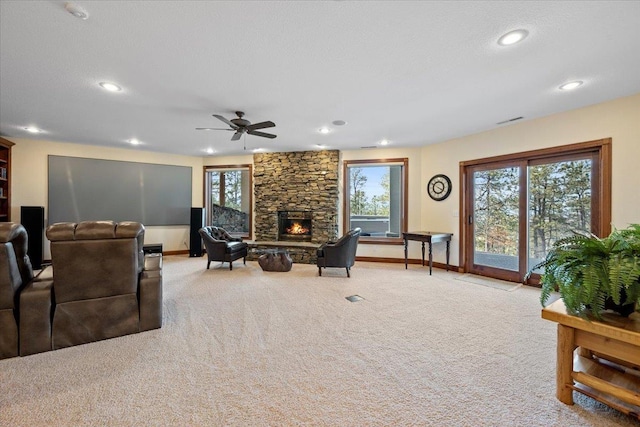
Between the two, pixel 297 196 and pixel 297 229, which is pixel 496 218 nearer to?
pixel 297 196

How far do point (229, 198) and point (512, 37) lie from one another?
6.71m

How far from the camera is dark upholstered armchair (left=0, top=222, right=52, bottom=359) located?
2.16 meters

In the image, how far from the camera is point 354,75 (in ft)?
9.16

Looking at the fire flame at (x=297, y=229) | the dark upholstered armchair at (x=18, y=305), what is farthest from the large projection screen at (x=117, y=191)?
the dark upholstered armchair at (x=18, y=305)

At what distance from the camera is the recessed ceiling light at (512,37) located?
6.88 feet

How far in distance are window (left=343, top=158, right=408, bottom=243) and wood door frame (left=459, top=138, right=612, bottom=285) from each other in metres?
1.27

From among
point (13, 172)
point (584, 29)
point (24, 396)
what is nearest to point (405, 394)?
point (24, 396)

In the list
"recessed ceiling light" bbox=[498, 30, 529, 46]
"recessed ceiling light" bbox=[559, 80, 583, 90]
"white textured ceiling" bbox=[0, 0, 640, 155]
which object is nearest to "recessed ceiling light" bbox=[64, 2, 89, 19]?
"white textured ceiling" bbox=[0, 0, 640, 155]

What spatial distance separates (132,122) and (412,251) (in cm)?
581

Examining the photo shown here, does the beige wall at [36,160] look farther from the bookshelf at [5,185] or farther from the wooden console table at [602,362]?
the wooden console table at [602,362]

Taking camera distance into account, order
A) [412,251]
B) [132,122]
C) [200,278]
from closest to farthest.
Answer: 1. [132,122]
2. [200,278]
3. [412,251]

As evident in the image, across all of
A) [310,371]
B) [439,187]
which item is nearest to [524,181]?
[439,187]

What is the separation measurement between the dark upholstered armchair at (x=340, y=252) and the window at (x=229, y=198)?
3.04 meters

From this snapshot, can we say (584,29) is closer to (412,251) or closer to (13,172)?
(412,251)
